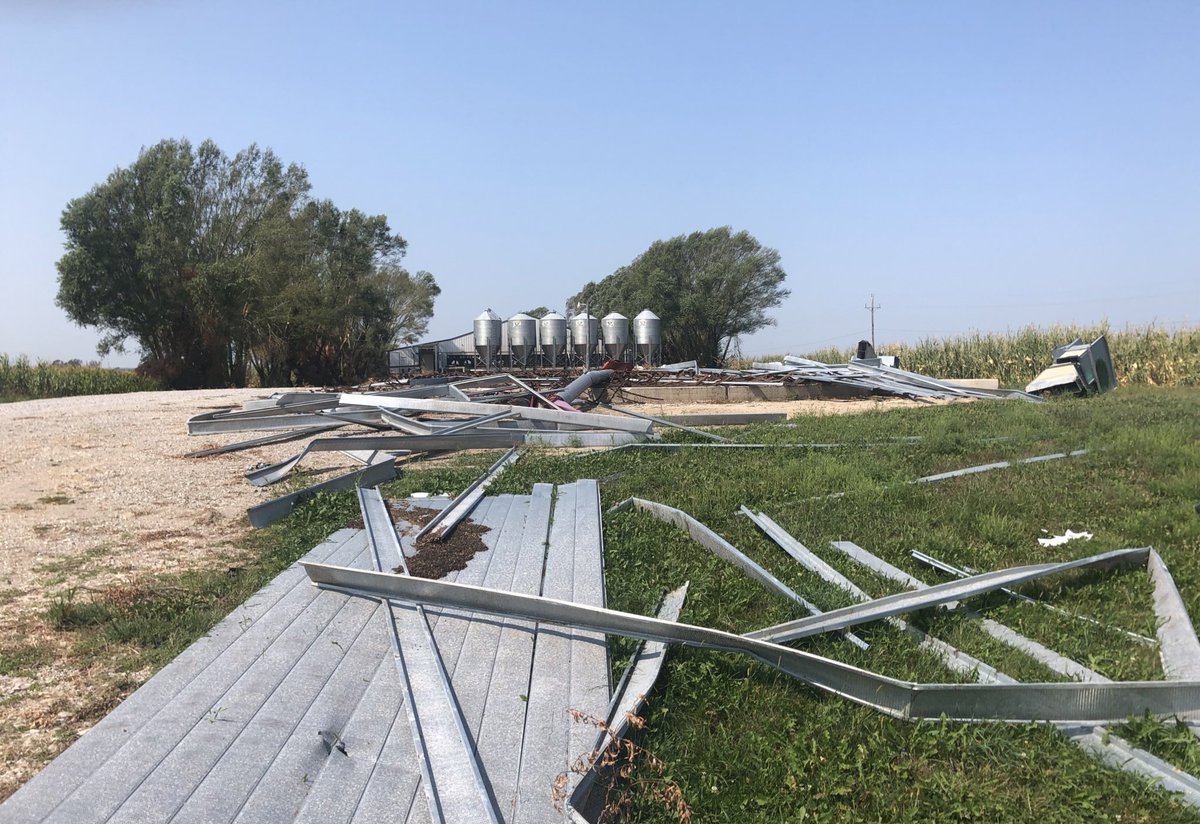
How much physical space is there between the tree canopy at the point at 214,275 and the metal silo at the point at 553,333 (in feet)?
23.8

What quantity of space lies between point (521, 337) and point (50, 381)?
1561cm

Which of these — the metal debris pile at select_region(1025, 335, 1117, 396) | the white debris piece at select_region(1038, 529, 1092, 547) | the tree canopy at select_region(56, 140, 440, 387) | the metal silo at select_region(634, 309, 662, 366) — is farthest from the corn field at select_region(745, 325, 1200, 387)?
the tree canopy at select_region(56, 140, 440, 387)

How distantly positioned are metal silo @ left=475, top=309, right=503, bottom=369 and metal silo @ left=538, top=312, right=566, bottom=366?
1.91m

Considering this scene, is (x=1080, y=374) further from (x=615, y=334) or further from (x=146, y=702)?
(x=615, y=334)

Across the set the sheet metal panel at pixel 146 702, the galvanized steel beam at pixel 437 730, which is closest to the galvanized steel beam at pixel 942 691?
the galvanized steel beam at pixel 437 730

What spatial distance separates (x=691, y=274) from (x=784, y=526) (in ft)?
139

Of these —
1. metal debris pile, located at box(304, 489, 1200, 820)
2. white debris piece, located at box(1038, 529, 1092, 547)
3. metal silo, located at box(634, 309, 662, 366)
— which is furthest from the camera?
metal silo, located at box(634, 309, 662, 366)

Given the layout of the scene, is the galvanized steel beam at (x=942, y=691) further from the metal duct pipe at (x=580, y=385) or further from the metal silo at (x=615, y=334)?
the metal silo at (x=615, y=334)

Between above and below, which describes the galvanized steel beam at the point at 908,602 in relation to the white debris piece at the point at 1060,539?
above

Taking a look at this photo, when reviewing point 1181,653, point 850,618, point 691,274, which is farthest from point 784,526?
point 691,274

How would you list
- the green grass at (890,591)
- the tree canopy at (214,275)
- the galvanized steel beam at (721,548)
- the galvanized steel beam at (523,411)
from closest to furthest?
the green grass at (890,591) → the galvanized steel beam at (721,548) → the galvanized steel beam at (523,411) → the tree canopy at (214,275)

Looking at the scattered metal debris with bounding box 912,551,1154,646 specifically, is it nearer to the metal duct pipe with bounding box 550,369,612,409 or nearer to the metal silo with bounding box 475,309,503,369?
the metal duct pipe with bounding box 550,369,612,409

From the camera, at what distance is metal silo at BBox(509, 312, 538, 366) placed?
102 ft

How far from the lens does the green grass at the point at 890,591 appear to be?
238 centimetres
